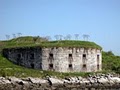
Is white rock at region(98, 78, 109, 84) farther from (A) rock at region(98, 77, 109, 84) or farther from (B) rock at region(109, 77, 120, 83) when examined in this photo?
(B) rock at region(109, 77, 120, 83)

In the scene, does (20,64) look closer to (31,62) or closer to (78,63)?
(31,62)

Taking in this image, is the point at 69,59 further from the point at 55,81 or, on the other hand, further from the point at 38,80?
the point at 38,80

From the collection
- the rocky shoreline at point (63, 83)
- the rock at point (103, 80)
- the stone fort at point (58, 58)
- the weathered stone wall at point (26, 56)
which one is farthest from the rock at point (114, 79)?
the weathered stone wall at point (26, 56)

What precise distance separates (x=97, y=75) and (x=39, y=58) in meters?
9.14

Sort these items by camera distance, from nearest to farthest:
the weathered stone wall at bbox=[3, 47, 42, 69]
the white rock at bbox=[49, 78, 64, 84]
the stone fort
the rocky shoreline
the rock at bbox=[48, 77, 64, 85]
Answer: the rocky shoreline → the rock at bbox=[48, 77, 64, 85] → the white rock at bbox=[49, 78, 64, 84] → the stone fort → the weathered stone wall at bbox=[3, 47, 42, 69]

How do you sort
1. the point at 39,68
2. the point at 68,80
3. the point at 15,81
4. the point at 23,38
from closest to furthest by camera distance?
1. the point at 15,81
2. the point at 68,80
3. the point at 39,68
4. the point at 23,38

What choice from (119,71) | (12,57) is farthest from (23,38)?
(119,71)

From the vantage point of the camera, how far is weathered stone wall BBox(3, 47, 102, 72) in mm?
52219

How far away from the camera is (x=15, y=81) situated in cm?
4366

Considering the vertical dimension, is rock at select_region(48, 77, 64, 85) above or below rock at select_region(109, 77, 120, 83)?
below

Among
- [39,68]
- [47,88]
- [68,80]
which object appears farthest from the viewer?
[39,68]

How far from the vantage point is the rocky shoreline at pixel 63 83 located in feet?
138

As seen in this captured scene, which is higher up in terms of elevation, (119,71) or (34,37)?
(34,37)

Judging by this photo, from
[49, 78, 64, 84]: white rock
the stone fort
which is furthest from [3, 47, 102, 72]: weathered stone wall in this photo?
[49, 78, 64, 84]: white rock
